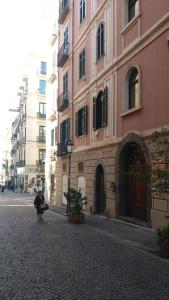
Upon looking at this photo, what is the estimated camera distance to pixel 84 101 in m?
22.9

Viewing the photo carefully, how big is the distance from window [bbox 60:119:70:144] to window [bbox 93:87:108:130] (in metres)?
6.69

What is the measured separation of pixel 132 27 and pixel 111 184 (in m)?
6.63

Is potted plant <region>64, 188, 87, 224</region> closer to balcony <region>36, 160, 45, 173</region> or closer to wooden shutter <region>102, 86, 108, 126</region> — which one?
wooden shutter <region>102, 86, 108, 126</region>

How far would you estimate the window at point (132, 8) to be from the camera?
16.0 metres

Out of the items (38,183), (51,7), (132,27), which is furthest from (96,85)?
(38,183)

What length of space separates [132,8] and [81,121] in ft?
28.3

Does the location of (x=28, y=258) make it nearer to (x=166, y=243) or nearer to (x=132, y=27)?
(x=166, y=243)

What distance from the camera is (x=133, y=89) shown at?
16109 mm

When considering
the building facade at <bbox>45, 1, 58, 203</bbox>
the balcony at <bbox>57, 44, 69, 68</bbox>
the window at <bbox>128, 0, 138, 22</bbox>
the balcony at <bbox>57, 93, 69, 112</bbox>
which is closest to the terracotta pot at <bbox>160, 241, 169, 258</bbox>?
the window at <bbox>128, 0, 138, 22</bbox>

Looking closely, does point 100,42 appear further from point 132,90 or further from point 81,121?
point 81,121

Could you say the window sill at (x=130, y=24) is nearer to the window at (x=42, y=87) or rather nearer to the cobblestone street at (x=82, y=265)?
the cobblestone street at (x=82, y=265)

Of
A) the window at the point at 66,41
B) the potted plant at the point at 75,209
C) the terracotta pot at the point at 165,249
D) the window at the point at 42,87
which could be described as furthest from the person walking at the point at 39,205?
the window at the point at 42,87

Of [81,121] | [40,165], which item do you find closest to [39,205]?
[81,121]

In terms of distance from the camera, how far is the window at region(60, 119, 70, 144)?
27141 millimetres
